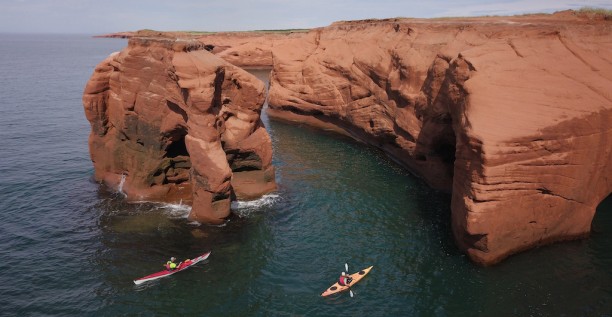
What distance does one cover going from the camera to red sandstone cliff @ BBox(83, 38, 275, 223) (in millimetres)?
31719

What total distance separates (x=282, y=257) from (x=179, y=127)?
14165 millimetres

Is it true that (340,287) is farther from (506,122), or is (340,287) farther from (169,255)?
(506,122)

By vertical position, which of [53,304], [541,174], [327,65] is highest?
[327,65]

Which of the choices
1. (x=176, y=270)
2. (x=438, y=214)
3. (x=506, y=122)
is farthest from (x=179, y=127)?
(x=506, y=122)

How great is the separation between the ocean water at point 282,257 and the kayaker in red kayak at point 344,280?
0.59m

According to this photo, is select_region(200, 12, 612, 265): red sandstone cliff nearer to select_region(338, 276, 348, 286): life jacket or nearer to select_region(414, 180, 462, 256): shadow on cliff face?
select_region(414, 180, 462, 256): shadow on cliff face

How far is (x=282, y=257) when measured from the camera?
2936 centimetres

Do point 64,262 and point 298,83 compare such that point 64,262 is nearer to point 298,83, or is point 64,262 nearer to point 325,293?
point 325,293

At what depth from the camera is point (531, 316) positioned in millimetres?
23297

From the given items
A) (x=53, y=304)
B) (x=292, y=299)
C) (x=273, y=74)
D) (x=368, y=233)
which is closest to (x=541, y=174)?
(x=368, y=233)

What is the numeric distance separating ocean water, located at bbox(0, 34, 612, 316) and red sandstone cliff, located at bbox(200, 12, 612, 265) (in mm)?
2548

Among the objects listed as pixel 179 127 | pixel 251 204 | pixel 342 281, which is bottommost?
pixel 342 281

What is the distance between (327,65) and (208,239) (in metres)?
37.7

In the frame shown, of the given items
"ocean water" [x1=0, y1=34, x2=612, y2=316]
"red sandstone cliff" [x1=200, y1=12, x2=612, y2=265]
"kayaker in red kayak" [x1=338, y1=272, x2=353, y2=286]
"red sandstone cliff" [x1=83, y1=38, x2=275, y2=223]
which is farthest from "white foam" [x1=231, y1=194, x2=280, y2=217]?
"red sandstone cliff" [x1=200, y1=12, x2=612, y2=265]
